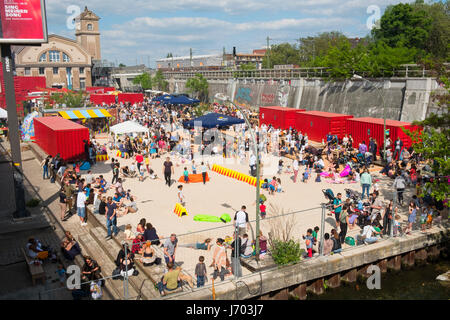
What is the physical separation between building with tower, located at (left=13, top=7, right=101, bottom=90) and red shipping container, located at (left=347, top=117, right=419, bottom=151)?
60.4 m

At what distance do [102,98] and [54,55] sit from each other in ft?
84.8

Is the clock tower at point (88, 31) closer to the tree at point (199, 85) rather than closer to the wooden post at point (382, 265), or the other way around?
the tree at point (199, 85)

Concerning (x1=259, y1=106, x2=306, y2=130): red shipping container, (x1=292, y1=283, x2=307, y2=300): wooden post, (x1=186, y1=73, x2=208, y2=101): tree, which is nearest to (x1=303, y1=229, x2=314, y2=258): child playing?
(x1=292, y1=283, x2=307, y2=300): wooden post

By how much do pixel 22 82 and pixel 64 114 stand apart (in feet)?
118

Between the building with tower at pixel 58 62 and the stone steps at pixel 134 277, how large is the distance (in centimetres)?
6604

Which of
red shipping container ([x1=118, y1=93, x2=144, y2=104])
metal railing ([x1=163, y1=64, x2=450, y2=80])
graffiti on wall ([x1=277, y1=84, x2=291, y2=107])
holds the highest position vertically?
metal railing ([x1=163, y1=64, x2=450, y2=80])

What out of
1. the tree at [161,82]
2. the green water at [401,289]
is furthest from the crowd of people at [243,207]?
the tree at [161,82]

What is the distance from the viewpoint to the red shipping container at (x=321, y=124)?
30281 mm

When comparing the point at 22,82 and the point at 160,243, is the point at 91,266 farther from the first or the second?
the point at 22,82

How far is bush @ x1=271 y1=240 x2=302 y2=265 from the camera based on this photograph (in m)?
11.7

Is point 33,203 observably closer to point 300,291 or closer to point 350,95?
point 300,291

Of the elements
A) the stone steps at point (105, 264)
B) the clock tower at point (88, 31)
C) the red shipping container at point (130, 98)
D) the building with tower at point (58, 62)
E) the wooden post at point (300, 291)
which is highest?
the clock tower at point (88, 31)

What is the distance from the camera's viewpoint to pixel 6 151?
31.4 metres

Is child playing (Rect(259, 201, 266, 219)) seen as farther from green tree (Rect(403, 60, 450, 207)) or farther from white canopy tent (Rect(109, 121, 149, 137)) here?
white canopy tent (Rect(109, 121, 149, 137))
